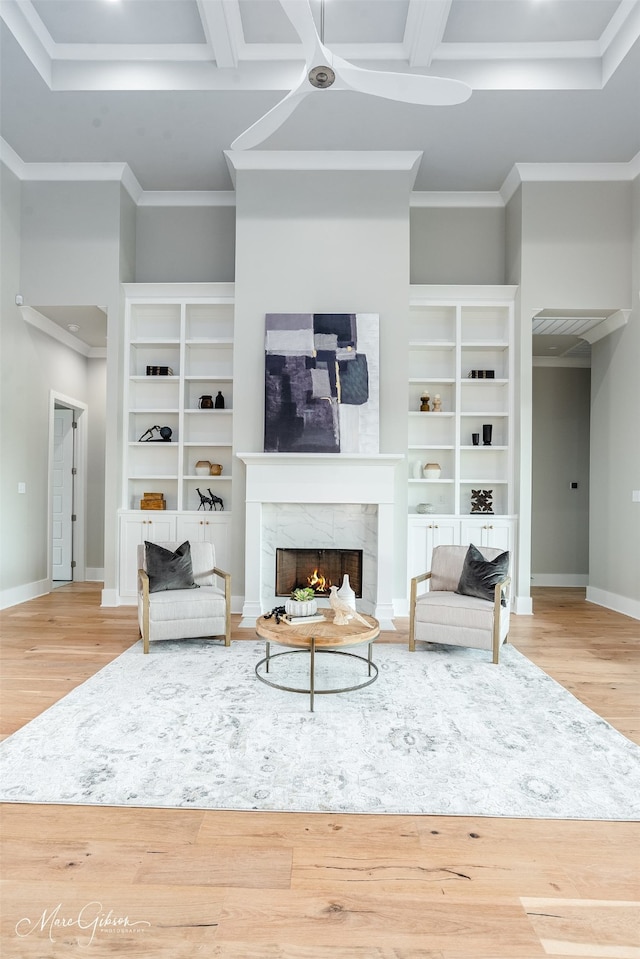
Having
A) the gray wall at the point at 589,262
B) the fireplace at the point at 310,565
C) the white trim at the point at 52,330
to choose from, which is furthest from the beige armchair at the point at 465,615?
the white trim at the point at 52,330

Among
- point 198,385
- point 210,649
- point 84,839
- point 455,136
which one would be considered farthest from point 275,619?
point 455,136

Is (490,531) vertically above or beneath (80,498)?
beneath

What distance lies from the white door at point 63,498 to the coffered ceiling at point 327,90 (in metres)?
3.20

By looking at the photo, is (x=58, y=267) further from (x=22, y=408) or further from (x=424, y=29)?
(x=424, y=29)

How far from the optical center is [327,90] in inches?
176

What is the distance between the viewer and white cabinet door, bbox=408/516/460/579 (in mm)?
5762

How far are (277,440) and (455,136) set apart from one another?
326 centimetres

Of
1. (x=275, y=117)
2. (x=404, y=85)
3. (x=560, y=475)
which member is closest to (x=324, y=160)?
(x=275, y=117)

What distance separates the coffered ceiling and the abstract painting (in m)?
1.72

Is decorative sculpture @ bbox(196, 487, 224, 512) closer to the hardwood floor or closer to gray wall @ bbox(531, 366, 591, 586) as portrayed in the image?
the hardwood floor

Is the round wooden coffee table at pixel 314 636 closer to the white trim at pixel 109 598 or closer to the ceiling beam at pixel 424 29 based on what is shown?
the white trim at pixel 109 598

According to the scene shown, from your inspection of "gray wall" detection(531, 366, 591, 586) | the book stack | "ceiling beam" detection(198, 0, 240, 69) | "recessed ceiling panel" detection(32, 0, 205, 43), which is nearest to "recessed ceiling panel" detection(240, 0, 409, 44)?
"ceiling beam" detection(198, 0, 240, 69)

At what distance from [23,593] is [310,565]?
3.10 m

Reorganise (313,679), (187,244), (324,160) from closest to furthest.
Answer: (313,679) < (324,160) < (187,244)
